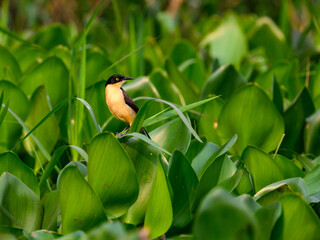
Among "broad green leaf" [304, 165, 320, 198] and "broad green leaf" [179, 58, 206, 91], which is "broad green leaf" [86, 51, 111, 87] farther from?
"broad green leaf" [304, 165, 320, 198]

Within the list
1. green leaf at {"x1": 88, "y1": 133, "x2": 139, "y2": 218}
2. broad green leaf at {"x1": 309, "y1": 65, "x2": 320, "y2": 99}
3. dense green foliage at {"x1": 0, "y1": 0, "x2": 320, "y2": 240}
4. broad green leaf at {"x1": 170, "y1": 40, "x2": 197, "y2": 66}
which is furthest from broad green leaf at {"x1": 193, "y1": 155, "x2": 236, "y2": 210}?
broad green leaf at {"x1": 170, "y1": 40, "x2": 197, "y2": 66}

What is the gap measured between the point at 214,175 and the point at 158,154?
0.67ft

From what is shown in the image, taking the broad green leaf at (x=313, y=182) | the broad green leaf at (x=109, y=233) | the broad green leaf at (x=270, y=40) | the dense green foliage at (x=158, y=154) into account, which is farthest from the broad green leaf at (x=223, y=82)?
the broad green leaf at (x=109, y=233)

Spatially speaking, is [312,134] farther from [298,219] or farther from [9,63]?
[9,63]

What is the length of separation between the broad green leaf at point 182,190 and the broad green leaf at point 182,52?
68.1 inches

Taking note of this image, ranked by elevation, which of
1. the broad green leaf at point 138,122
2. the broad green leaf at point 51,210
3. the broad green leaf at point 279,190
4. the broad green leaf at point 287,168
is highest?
the broad green leaf at point 138,122

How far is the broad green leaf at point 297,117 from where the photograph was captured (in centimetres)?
238

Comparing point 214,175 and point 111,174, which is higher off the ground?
point 111,174

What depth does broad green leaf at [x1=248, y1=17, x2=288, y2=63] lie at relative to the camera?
3766mm

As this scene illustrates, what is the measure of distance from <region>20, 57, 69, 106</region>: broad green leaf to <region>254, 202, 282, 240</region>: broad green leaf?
4.31 ft

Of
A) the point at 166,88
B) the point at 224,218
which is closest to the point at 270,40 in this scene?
the point at 166,88

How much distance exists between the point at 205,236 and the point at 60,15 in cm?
641

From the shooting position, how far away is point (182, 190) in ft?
5.67

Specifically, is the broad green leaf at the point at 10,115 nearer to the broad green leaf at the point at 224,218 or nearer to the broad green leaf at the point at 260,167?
the broad green leaf at the point at 260,167
